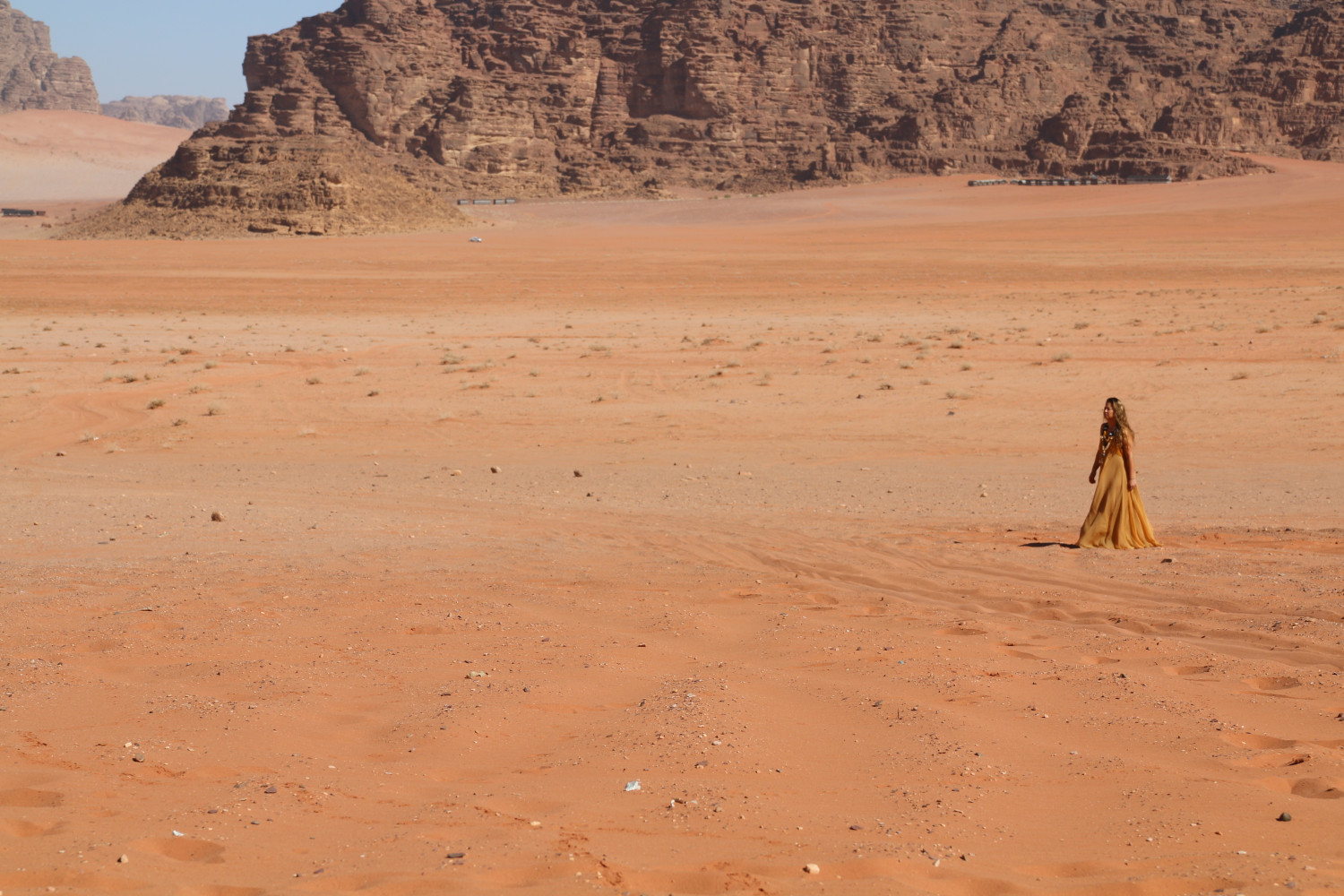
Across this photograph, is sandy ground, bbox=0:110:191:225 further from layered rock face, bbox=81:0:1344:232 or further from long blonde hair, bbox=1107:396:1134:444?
long blonde hair, bbox=1107:396:1134:444

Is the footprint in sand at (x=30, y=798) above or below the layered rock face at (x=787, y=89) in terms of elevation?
below

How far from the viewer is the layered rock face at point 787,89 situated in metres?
108

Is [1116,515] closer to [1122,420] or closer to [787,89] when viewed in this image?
[1122,420]

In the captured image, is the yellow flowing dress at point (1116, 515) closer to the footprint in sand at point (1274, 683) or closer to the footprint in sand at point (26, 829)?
the footprint in sand at point (1274, 683)

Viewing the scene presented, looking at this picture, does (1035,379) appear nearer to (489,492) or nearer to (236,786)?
(489,492)

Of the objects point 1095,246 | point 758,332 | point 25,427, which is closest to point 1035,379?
point 758,332

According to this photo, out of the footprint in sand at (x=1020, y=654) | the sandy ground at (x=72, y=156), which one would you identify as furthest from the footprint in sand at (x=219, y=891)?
the sandy ground at (x=72, y=156)

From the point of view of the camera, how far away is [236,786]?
4.52 metres

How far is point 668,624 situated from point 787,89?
12598 cm

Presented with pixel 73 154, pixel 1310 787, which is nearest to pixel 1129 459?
pixel 1310 787

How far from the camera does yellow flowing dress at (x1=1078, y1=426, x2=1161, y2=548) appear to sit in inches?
363

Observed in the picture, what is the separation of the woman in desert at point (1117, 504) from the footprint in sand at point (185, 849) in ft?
23.1

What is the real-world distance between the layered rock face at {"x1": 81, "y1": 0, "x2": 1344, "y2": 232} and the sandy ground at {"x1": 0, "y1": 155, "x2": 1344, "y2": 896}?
88.9m

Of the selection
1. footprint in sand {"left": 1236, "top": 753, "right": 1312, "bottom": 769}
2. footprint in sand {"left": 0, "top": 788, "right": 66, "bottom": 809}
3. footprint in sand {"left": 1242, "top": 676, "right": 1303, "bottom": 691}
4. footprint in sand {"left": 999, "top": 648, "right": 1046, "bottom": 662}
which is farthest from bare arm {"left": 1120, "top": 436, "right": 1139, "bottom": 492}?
footprint in sand {"left": 0, "top": 788, "right": 66, "bottom": 809}
